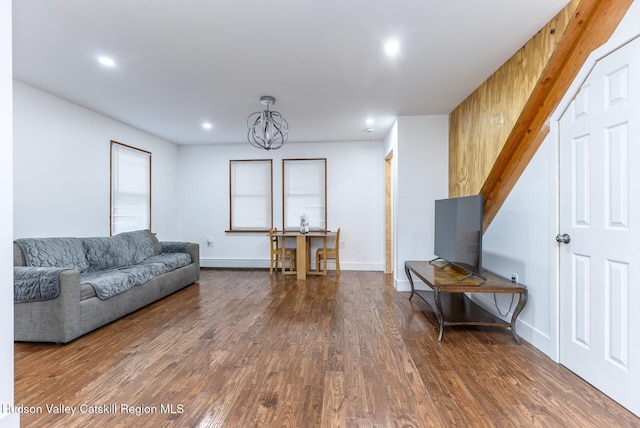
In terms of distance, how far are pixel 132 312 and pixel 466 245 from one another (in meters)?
3.66

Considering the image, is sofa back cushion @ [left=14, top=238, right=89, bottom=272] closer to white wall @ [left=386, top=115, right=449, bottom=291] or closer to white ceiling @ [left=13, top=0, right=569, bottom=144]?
white ceiling @ [left=13, top=0, right=569, bottom=144]

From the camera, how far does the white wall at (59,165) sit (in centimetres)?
299

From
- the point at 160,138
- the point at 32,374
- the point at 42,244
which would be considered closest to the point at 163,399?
the point at 32,374

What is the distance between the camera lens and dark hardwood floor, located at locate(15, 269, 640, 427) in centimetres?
A: 156

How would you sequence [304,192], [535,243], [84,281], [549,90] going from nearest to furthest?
[549,90] < [535,243] < [84,281] < [304,192]

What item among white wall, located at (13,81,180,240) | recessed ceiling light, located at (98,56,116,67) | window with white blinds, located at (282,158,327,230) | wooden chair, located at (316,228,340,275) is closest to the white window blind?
window with white blinds, located at (282,158,327,230)

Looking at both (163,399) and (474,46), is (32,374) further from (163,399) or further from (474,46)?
(474,46)

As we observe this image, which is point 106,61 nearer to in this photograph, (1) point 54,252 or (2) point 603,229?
(1) point 54,252

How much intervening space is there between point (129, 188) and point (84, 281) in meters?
2.22

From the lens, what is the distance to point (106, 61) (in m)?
2.56

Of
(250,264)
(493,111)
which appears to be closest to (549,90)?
(493,111)

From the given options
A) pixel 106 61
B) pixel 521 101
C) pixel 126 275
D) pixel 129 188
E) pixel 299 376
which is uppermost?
pixel 106 61

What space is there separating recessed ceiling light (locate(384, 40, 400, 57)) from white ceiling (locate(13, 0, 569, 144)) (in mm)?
45

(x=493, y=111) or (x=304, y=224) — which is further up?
(x=493, y=111)
